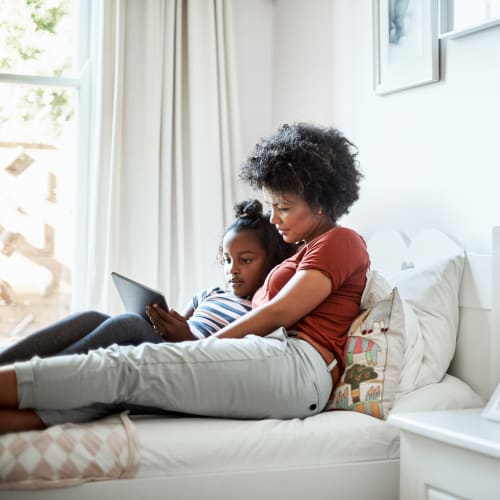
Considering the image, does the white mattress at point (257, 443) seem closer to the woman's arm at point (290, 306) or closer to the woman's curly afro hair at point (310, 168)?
the woman's arm at point (290, 306)

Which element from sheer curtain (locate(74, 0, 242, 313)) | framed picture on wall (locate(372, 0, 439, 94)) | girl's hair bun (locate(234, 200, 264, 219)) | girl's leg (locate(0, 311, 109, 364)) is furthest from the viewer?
sheer curtain (locate(74, 0, 242, 313))

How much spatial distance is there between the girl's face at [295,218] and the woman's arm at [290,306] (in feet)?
0.72

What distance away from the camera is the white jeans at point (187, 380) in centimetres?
145

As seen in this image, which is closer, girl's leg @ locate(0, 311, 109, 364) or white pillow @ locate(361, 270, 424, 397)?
girl's leg @ locate(0, 311, 109, 364)

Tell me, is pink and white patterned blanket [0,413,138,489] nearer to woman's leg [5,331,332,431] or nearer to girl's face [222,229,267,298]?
woman's leg [5,331,332,431]

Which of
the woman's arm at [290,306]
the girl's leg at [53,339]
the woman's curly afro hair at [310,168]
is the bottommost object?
the girl's leg at [53,339]

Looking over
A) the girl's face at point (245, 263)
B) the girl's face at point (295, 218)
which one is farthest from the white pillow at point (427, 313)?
the girl's face at point (245, 263)

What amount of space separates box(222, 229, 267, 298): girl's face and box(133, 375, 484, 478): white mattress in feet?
1.95

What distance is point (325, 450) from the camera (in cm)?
157

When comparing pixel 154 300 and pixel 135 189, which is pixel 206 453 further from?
pixel 135 189

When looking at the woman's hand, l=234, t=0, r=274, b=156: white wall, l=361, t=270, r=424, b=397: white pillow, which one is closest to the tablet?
the woman's hand

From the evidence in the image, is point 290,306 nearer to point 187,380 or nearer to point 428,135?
point 187,380

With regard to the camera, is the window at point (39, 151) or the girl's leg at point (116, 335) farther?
the window at point (39, 151)

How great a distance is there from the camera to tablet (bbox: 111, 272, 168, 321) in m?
1.83
